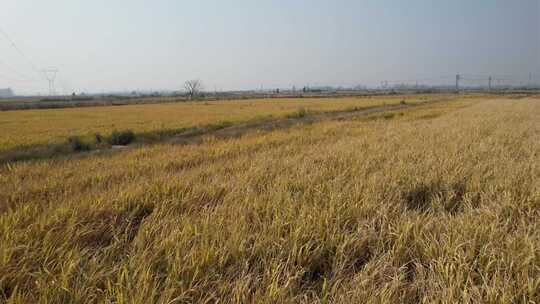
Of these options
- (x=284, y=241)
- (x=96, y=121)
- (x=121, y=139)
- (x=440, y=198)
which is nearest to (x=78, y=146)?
(x=121, y=139)

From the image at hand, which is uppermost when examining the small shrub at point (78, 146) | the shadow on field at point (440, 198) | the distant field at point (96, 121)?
the distant field at point (96, 121)

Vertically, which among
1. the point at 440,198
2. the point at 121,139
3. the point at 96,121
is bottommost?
the point at 440,198

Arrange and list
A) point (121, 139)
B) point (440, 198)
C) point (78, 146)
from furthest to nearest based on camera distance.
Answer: point (121, 139) → point (78, 146) → point (440, 198)

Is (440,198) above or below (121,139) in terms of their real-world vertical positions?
below

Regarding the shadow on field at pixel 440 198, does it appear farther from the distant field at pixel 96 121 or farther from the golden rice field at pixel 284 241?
the distant field at pixel 96 121

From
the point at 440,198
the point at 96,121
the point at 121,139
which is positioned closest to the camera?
the point at 440,198

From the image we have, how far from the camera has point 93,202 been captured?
3184 mm

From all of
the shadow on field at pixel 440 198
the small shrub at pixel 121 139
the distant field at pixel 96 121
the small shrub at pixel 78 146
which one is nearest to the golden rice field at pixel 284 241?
the shadow on field at pixel 440 198

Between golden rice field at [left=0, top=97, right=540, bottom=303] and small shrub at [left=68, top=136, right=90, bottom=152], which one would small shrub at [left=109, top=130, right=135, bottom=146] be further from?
golden rice field at [left=0, top=97, right=540, bottom=303]

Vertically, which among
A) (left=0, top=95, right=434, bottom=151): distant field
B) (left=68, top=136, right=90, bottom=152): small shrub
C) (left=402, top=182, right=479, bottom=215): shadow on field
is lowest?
(left=402, top=182, right=479, bottom=215): shadow on field

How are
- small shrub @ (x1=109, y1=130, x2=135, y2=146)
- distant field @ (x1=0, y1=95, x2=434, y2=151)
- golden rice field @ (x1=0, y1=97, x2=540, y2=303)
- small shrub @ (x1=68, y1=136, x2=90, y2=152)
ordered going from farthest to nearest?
distant field @ (x1=0, y1=95, x2=434, y2=151) < small shrub @ (x1=109, y1=130, x2=135, y2=146) < small shrub @ (x1=68, y1=136, x2=90, y2=152) < golden rice field @ (x1=0, y1=97, x2=540, y2=303)

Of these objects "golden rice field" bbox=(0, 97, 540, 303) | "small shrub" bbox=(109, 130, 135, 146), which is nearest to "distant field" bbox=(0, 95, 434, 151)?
"small shrub" bbox=(109, 130, 135, 146)

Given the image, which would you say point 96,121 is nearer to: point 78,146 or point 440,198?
point 78,146

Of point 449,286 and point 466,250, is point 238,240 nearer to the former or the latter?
point 449,286
